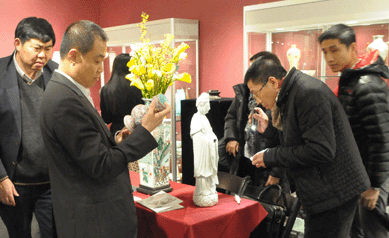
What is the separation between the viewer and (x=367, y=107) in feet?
6.65

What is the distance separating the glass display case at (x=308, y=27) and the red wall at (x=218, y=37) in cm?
93

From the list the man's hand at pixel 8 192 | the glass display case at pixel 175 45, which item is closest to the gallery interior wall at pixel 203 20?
the glass display case at pixel 175 45

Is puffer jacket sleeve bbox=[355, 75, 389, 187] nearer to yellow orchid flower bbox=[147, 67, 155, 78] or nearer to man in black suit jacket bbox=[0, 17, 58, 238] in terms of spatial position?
yellow orchid flower bbox=[147, 67, 155, 78]

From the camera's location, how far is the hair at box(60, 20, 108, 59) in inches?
Answer: 54.3

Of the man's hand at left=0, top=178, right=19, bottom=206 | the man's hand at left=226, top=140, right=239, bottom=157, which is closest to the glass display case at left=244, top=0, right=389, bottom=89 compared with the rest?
the man's hand at left=226, top=140, right=239, bottom=157

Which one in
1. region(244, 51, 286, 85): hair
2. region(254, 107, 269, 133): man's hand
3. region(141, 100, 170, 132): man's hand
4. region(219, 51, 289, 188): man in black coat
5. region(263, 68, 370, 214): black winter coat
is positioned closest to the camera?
region(141, 100, 170, 132): man's hand

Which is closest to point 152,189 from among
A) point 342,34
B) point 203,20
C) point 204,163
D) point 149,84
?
point 204,163

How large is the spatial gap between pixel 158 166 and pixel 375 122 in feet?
4.28

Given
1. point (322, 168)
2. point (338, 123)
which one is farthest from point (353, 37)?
point (322, 168)

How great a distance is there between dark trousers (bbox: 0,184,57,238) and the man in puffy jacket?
1.90 metres

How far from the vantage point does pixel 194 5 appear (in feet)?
16.6

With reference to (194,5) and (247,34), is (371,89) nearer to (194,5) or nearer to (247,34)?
(247,34)

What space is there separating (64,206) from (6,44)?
4.71m

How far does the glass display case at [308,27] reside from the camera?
2.86 meters
